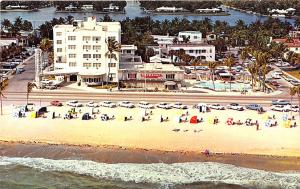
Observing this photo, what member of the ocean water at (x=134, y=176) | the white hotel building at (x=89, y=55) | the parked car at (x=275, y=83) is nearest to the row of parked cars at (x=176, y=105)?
the white hotel building at (x=89, y=55)

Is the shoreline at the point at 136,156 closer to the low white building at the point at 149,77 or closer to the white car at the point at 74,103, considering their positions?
the white car at the point at 74,103

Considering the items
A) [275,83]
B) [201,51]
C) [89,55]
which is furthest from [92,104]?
[201,51]

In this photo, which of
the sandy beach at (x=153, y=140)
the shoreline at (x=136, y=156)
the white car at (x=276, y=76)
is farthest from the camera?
the white car at (x=276, y=76)

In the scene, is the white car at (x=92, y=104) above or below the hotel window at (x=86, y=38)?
below

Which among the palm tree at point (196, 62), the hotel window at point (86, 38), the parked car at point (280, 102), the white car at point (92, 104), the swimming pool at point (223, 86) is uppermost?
the hotel window at point (86, 38)

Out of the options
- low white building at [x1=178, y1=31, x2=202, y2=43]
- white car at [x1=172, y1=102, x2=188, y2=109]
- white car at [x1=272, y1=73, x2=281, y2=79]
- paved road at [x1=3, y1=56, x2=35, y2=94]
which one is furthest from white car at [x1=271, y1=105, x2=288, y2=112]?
low white building at [x1=178, y1=31, x2=202, y2=43]

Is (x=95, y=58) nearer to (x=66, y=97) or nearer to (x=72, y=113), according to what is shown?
→ (x=66, y=97)

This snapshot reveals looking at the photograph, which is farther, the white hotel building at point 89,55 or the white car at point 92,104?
the white hotel building at point 89,55

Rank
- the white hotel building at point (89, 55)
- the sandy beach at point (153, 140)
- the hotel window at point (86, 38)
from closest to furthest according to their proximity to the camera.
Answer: the sandy beach at point (153, 140) < the white hotel building at point (89, 55) < the hotel window at point (86, 38)
